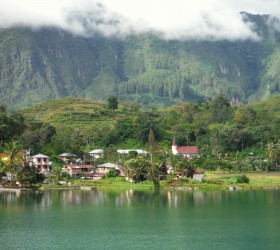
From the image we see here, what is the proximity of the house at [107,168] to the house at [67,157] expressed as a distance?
27.3ft

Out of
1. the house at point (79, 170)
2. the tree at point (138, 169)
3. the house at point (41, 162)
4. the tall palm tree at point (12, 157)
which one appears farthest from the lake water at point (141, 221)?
the house at point (79, 170)

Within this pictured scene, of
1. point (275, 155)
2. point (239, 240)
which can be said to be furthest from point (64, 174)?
point (239, 240)

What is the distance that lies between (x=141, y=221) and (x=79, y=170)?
6210 cm

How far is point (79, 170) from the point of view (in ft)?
398

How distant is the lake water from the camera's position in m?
49.5

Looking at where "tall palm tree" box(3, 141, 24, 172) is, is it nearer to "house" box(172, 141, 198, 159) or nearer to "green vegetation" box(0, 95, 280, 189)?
"green vegetation" box(0, 95, 280, 189)

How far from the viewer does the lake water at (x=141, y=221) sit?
162ft

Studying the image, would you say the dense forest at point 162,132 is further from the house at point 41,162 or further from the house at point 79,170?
the house at point 79,170

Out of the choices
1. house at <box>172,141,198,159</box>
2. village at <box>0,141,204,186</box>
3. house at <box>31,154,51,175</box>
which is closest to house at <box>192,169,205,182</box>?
village at <box>0,141,204,186</box>

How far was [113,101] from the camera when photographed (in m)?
187

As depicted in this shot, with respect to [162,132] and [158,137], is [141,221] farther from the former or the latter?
[162,132]

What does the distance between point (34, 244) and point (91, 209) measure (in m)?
20.5

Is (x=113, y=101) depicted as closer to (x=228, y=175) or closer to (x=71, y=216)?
(x=228, y=175)

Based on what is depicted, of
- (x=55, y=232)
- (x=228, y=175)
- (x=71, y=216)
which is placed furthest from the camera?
(x=228, y=175)
